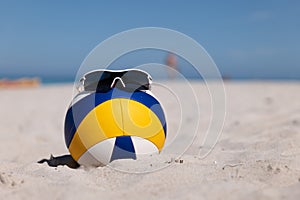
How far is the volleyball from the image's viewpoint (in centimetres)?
339

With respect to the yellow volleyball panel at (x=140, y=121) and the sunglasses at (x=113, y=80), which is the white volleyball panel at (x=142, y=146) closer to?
the yellow volleyball panel at (x=140, y=121)

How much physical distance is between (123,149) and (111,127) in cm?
21

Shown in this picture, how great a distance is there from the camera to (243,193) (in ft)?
8.40

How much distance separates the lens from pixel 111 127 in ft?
11.1

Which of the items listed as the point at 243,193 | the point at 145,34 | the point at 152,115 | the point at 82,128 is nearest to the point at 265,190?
the point at 243,193

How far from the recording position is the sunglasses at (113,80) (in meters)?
3.66

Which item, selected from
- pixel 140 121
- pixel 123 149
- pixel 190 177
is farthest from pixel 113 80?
pixel 190 177

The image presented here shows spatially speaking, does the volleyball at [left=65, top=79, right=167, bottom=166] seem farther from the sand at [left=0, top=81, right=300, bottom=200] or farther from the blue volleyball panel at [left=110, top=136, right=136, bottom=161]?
the sand at [left=0, top=81, right=300, bottom=200]

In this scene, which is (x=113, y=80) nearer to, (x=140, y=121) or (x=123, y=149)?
(x=140, y=121)

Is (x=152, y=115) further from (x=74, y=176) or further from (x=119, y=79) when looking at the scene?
(x=74, y=176)

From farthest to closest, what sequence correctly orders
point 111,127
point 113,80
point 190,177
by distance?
point 113,80 → point 111,127 → point 190,177

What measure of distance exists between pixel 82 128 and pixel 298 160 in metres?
1.84

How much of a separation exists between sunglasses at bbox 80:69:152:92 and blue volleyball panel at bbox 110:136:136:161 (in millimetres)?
509

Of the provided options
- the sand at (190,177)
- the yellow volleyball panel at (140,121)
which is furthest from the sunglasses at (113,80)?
the sand at (190,177)
